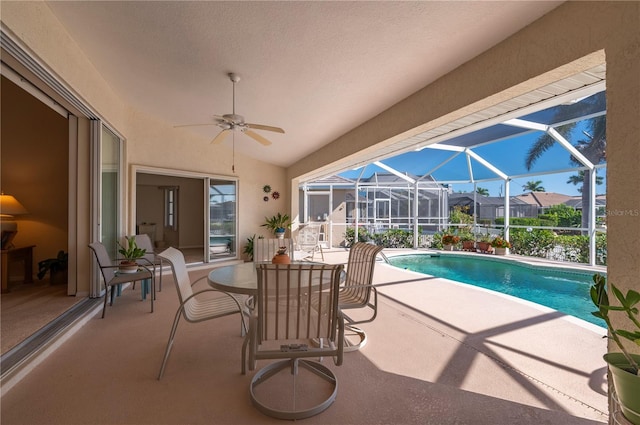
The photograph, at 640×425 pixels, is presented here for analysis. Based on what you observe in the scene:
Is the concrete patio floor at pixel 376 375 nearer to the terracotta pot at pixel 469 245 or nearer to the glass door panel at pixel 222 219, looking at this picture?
the glass door panel at pixel 222 219

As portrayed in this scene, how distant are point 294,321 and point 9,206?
15.6 ft

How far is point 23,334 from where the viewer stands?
2.51 metres

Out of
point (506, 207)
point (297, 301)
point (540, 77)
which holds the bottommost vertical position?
point (297, 301)

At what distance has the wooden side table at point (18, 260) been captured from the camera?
377 cm

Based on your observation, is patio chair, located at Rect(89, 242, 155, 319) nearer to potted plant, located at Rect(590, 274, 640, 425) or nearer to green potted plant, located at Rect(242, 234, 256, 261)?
green potted plant, located at Rect(242, 234, 256, 261)

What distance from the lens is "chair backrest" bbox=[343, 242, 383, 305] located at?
97.3 inches

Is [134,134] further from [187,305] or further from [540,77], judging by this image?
[540,77]

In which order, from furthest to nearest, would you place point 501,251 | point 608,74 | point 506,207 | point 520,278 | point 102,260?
1. point 506,207
2. point 501,251
3. point 520,278
4. point 102,260
5. point 608,74

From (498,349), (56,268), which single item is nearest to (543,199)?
(498,349)

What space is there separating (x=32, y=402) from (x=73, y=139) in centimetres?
301

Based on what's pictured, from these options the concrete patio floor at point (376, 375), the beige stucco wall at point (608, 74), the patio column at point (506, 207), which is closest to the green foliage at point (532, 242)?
the patio column at point (506, 207)

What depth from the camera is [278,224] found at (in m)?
7.32

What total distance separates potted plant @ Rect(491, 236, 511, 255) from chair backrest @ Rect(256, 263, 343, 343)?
25.9 ft

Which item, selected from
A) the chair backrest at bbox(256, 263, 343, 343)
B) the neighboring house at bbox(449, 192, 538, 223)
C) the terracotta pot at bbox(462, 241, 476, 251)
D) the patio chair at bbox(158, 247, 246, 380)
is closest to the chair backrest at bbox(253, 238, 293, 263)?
the patio chair at bbox(158, 247, 246, 380)
